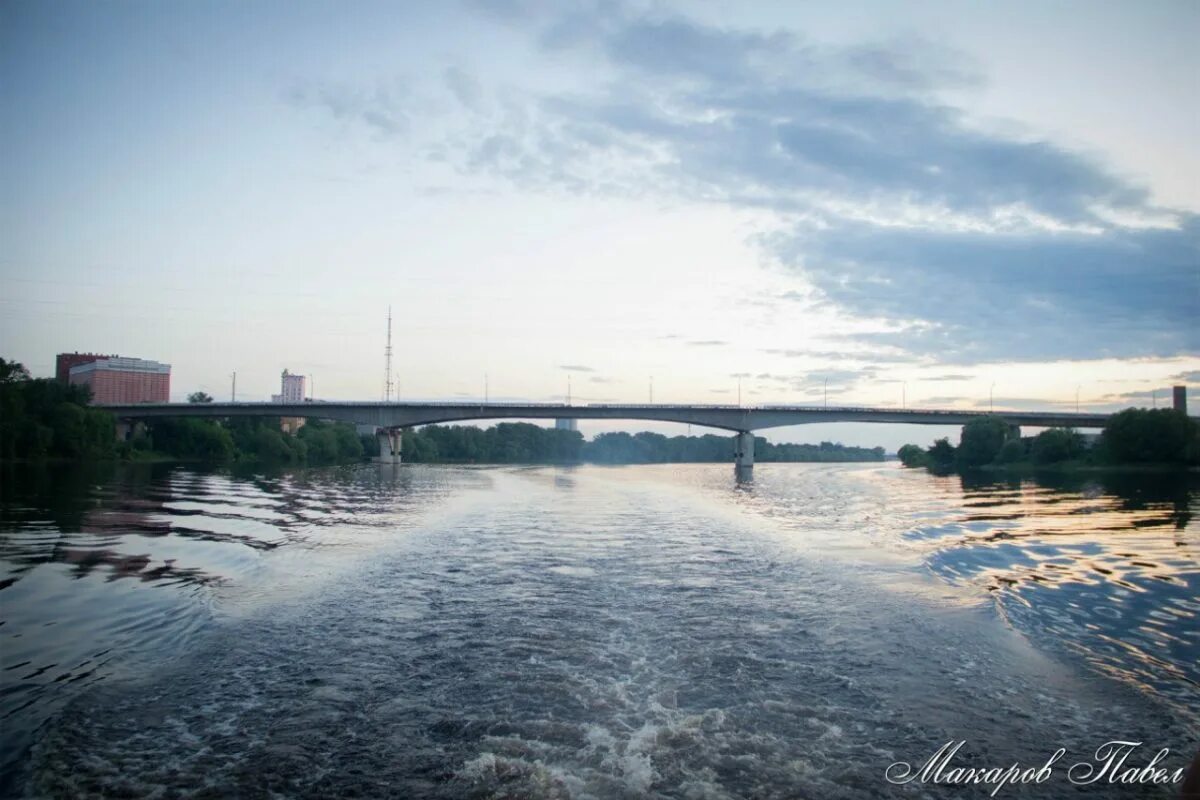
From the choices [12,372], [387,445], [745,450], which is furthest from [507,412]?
[12,372]

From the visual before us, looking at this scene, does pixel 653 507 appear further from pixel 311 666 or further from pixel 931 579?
pixel 311 666

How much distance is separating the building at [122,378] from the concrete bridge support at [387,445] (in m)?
91.3

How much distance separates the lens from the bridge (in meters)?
104

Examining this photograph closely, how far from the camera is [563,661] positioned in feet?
32.4

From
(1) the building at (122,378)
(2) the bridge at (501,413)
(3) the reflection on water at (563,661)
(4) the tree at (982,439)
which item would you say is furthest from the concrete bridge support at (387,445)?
(1) the building at (122,378)

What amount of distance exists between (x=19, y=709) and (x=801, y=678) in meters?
9.27

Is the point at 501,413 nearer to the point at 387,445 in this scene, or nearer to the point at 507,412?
the point at 507,412

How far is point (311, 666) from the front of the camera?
9.48 meters

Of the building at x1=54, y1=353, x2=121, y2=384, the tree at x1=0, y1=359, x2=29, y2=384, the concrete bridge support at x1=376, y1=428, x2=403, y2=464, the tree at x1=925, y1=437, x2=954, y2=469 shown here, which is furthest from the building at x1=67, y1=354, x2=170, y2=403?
the tree at x1=925, y1=437, x2=954, y2=469

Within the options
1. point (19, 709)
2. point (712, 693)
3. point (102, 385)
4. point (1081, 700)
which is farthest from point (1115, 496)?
point (102, 385)

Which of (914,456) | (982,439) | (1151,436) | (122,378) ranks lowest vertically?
(914,456)

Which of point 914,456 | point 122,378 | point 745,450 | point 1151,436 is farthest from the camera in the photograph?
point 122,378

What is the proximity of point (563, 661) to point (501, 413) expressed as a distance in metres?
99.2

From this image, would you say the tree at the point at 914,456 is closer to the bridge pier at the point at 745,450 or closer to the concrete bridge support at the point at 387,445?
the bridge pier at the point at 745,450
